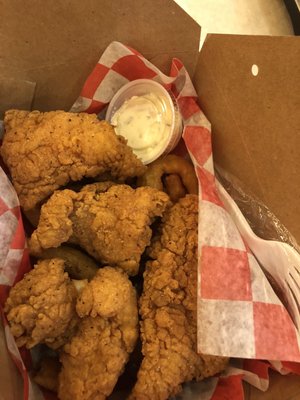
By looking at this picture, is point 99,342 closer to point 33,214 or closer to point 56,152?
point 33,214

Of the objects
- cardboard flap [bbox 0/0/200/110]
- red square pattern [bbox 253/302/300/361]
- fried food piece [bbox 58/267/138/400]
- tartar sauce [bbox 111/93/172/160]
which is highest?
cardboard flap [bbox 0/0/200/110]

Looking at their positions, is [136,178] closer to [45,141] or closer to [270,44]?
[45,141]

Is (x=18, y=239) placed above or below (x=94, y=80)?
below

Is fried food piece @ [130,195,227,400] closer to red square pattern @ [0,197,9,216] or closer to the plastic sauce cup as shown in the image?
the plastic sauce cup

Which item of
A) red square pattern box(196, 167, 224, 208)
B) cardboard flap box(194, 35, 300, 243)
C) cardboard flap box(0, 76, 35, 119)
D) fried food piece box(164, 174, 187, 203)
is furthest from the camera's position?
fried food piece box(164, 174, 187, 203)

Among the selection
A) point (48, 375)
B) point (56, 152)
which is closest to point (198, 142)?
point (56, 152)

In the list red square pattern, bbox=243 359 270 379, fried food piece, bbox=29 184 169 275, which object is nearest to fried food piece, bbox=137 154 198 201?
fried food piece, bbox=29 184 169 275
